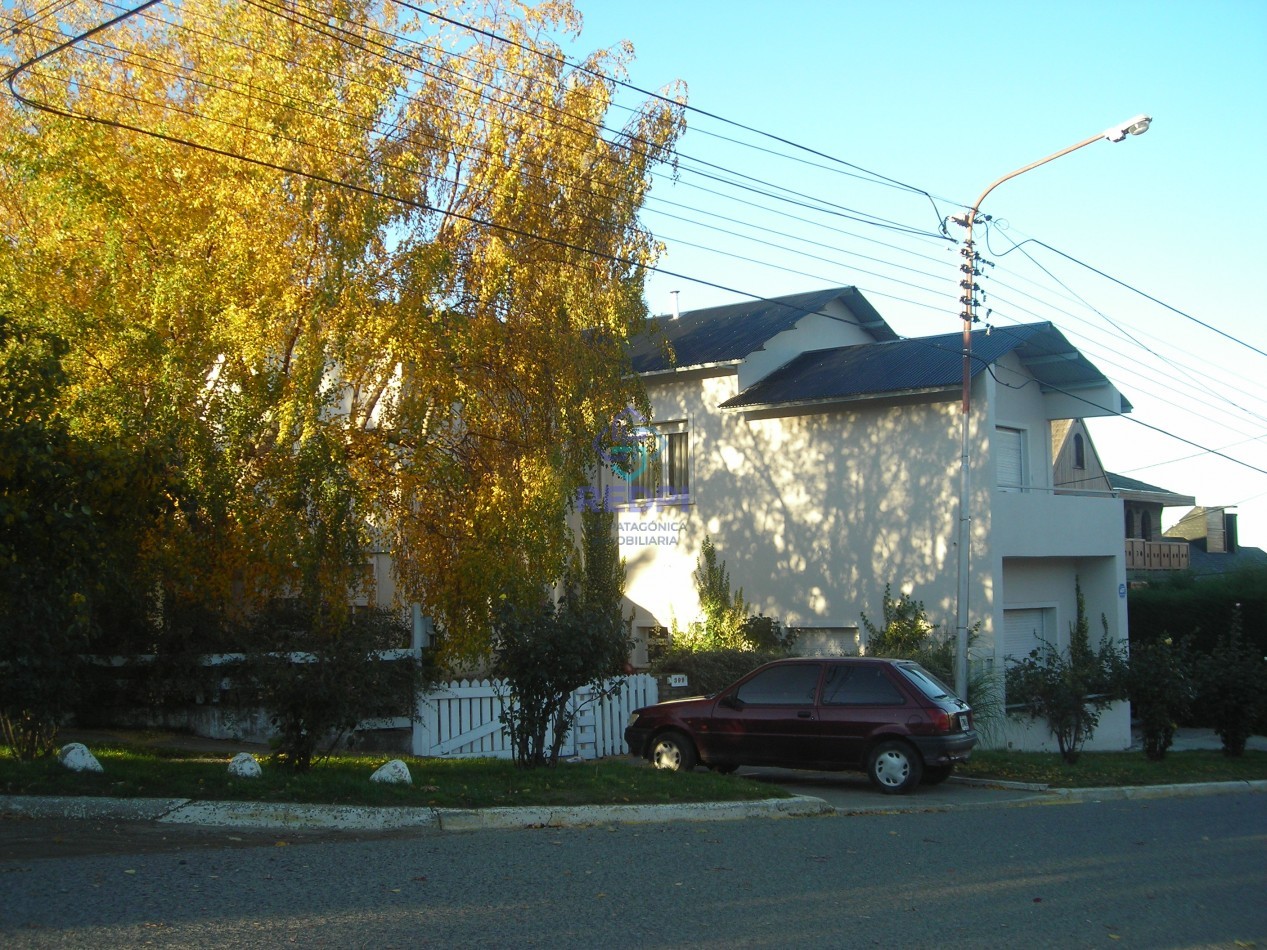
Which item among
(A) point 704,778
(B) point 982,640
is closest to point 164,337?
(A) point 704,778

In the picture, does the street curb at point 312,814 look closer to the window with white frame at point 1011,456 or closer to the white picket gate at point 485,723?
the white picket gate at point 485,723

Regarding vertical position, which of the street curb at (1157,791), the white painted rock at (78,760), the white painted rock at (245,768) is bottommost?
the street curb at (1157,791)

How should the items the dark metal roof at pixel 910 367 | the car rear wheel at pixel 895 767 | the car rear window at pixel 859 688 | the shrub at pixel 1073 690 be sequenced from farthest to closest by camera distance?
the dark metal roof at pixel 910 367 → the shrub at pixel 1073 690 → the car rear window at pixel 859 688 → the car rear wheel at pixel 895 767

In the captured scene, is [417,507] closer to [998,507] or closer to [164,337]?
[164,337]

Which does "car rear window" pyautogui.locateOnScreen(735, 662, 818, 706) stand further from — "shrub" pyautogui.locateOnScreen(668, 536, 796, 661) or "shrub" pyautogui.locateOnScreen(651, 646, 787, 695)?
"shrub" pyautogui.locateOnScreen(668, 536, 796, 661)

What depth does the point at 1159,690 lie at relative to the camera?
18391 mm

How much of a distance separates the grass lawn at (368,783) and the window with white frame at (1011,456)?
935cm

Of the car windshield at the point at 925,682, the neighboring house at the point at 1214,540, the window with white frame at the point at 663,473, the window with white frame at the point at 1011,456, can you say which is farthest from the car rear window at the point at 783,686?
the neighboring house at the point at 1214,540

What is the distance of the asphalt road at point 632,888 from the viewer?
6.80 metres

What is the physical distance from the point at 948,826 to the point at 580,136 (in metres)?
10.1

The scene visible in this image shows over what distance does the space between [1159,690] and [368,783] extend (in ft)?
41.5

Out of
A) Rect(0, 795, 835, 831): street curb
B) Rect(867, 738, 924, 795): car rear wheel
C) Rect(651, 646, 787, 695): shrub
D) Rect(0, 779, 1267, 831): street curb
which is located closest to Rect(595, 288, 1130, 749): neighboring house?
Rect(651, 646, 787, 695): shrub

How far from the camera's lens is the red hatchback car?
13.9m

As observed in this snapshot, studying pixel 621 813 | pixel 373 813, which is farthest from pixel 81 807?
pixel 621 813
